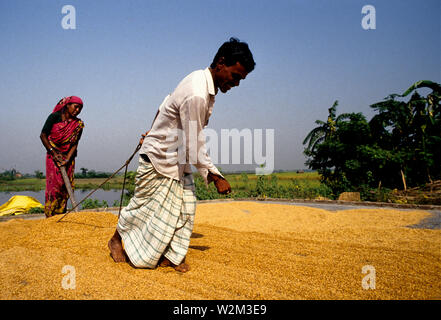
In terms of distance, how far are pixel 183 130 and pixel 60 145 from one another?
9.20 feet

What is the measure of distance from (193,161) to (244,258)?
105 centimetres

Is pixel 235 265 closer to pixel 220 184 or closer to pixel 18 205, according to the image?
pixel 220 184

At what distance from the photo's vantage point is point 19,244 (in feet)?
10.1

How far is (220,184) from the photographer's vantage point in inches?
96.8

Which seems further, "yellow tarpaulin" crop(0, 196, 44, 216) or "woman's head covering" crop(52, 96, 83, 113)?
"yellow tarpaulin" crop(0, 196, 44, 216)

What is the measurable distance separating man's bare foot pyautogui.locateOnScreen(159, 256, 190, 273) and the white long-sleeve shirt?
0.70 m

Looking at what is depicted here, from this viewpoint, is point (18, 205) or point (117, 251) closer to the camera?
point (117, 251)

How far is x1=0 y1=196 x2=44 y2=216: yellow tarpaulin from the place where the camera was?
6301 mm

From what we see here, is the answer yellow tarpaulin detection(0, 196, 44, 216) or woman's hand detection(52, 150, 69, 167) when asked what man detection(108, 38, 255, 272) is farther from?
yellow tarpaulin detection(0, 196, 44, 216)

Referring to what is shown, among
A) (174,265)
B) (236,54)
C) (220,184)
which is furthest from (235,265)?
(236,54)

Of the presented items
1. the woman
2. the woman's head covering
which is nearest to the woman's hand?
the woman

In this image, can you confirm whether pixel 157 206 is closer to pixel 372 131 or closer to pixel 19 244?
pixel 19 244

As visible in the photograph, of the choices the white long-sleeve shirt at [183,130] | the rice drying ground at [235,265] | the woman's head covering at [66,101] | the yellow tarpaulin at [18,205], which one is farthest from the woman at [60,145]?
the yellow tarpaulin at [18,205]
